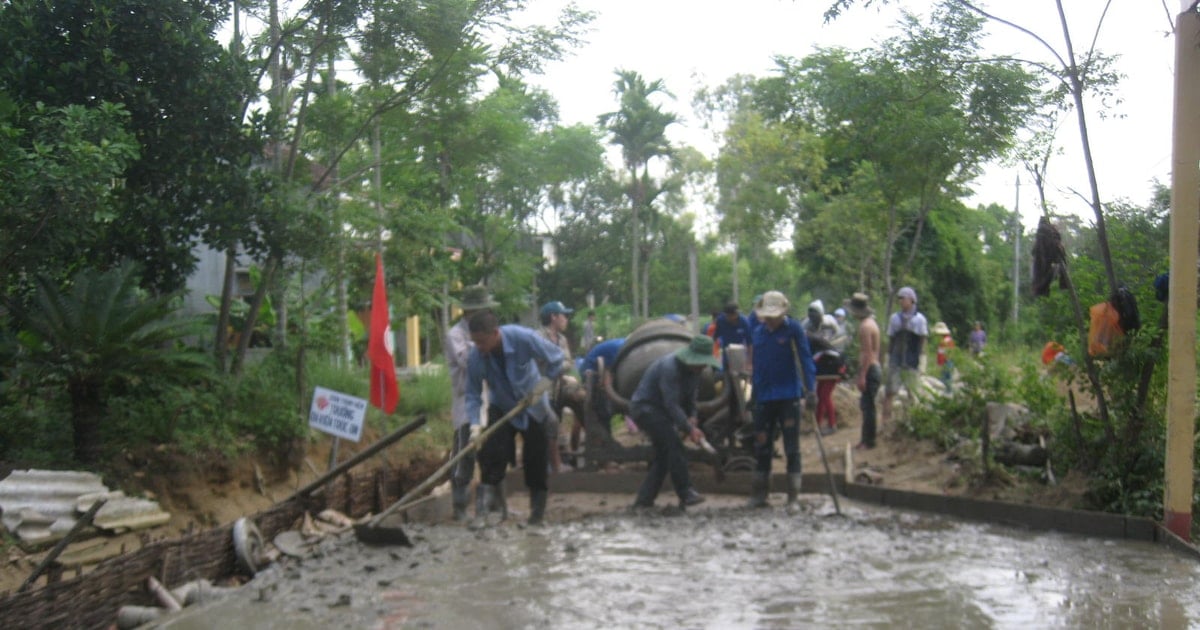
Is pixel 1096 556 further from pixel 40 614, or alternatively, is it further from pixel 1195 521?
pixel 40 614

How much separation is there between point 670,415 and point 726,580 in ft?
10.5

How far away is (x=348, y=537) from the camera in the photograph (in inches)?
376

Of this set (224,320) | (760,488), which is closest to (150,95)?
(224,320)

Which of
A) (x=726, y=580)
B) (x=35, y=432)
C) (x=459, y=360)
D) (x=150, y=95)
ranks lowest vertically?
(x=726, y=580)

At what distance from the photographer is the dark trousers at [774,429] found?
10945mm

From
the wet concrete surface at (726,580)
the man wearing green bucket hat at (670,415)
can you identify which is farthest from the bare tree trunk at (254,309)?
the man wearing green bucket hat at (670,415)

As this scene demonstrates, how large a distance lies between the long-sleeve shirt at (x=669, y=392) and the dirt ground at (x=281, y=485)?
1.10 m

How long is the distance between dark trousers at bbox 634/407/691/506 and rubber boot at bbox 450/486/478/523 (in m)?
1.60

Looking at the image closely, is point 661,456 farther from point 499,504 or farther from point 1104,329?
point 1104,329

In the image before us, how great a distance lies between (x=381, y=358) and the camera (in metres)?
11.7

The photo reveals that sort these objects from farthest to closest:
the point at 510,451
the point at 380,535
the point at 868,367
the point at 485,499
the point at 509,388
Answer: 1. the point at 868,367
2. the point at 485,499
3. the point at 510,451
4. the point at 509,388
5. the point at 380,535

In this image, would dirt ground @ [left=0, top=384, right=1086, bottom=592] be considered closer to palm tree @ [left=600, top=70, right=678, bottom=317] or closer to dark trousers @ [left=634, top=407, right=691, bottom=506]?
dark trousers @ [left=634, top=407, right=691, bottom=506]

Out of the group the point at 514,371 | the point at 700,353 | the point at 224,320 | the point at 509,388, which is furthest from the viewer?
the point at 224,320

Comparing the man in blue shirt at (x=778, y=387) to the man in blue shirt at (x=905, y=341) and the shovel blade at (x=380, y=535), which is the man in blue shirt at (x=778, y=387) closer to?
the man in blue shirt at (x=905, y=341)
